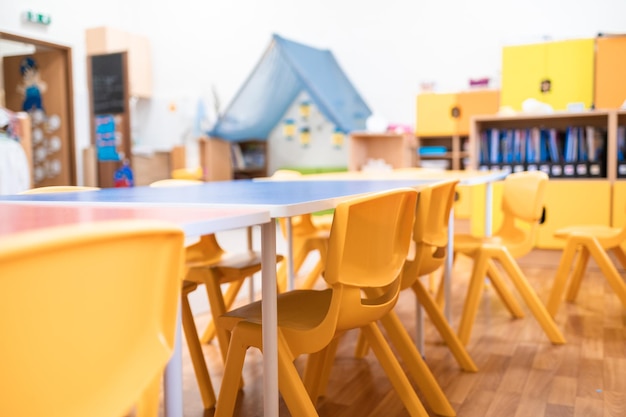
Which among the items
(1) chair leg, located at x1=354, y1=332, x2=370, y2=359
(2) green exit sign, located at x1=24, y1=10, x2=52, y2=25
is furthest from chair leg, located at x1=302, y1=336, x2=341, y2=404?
(2) green exit sign, located at x1=24, y1=10, x2=52, y2=25

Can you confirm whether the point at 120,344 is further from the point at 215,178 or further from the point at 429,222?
the point at 215,178

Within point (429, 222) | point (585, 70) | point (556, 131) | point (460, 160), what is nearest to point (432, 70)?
point (460, 160)

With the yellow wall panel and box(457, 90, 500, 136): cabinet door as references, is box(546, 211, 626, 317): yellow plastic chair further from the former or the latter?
box(457, 90, 500, 136): cabinet door

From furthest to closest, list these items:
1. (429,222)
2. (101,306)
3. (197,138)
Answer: (197,138)
(429,222)
(101,306)

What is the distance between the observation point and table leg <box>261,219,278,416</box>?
124cm

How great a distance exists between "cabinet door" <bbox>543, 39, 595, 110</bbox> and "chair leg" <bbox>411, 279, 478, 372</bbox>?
325cm

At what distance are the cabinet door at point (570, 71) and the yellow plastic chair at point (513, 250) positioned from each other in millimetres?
2350

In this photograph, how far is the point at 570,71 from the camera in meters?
4.74

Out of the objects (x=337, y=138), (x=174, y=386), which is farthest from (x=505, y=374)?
(x=337, y=138)

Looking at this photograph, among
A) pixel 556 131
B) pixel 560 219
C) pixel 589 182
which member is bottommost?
pixel 560 219

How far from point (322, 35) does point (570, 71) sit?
3834mm

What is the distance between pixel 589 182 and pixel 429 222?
8.53 ft

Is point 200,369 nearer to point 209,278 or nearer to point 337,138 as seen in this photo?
point 209,278

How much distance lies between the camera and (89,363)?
2.02 feet
